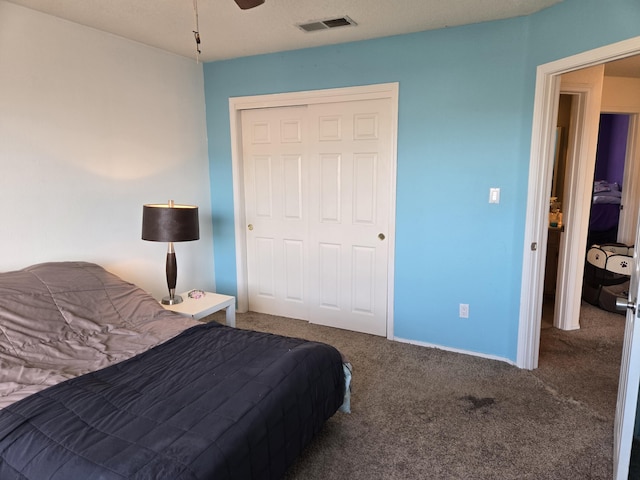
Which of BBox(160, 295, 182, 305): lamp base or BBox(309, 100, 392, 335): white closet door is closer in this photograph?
BBox(160, 295, 182, 305): lamp base

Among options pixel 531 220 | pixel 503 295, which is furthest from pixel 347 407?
pixel 531 220

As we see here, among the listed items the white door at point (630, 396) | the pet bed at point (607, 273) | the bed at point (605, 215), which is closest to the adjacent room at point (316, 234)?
the white door at point (630, 396)

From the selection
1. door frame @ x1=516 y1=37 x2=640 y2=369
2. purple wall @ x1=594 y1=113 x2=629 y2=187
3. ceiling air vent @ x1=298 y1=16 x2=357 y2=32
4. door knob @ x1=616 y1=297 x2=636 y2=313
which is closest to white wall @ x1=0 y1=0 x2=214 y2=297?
ceiling air vent @ x1=298 y1=16 x2=357 y2=32

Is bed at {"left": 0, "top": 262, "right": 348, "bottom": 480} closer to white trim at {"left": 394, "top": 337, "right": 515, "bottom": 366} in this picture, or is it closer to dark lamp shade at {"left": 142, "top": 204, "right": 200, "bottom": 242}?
dark lamp shade at {"left": 142, "top": 204, "right": 200, "bottom": 242}

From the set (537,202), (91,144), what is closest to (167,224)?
(91,144)

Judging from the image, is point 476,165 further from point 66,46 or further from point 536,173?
point 66,46

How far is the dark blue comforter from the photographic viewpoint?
51.4 inches

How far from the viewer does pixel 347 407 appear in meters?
2.26

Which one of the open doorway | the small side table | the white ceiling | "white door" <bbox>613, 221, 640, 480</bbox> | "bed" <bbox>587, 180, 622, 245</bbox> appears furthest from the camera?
"bed" <bbox>587, 180, 622, 245</bbox>

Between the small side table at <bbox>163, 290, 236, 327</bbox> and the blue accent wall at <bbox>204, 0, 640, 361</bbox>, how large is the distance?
1.34 meters

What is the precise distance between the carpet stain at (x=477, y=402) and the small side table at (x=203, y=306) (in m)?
1.74

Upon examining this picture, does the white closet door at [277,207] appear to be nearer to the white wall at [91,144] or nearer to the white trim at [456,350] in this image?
the white wall at [91,144]

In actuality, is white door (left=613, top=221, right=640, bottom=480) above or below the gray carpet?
above

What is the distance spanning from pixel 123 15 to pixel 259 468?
274 centimetres
